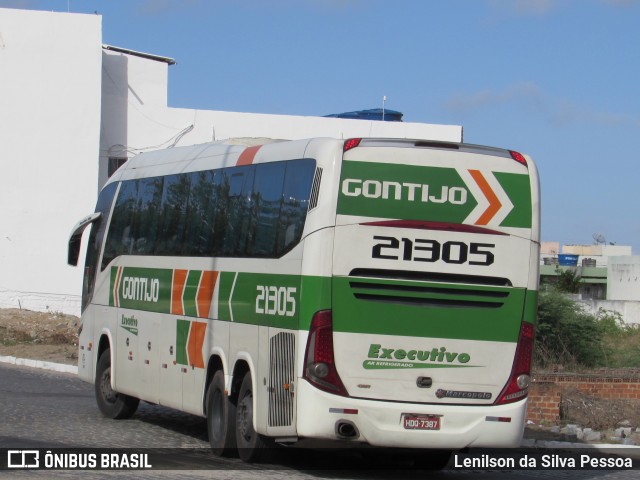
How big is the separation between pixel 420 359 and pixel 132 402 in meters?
7.26

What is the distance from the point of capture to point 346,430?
11.8m

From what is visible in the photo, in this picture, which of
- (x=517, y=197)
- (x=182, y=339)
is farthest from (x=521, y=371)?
(x=182, y=339)

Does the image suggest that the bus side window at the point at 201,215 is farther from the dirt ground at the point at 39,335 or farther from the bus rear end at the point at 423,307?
the dirt ground at the point at 39,335

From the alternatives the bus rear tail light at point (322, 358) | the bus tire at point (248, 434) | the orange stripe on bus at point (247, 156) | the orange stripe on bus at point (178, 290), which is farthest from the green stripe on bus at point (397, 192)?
the orange stripe on bus at point (178, 290)

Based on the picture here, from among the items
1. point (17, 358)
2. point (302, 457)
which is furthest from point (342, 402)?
point (17, 358)

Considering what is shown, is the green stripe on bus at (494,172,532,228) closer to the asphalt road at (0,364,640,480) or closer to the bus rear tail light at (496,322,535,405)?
the bus rear tail light at (496,322,535,405)

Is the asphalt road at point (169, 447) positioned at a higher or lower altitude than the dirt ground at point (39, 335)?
higher

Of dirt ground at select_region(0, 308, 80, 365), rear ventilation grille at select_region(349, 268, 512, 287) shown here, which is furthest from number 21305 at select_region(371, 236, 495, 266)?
dirt ground at select_region(0, 308, 80, 365)

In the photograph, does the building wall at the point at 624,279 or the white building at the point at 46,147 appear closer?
the white building at the point at 46,147

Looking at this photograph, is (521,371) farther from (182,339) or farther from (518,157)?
(182,339)

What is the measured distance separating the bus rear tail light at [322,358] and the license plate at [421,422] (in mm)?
682

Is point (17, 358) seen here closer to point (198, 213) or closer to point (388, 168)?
point (198, 213)

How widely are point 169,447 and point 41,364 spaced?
47.1ft

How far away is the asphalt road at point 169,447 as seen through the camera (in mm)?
12547
